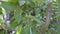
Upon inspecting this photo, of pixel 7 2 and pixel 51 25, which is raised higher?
pixel 7 2

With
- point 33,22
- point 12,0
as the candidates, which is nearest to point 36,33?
point 33,22

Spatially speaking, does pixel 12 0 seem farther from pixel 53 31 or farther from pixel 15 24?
pixel 53 31

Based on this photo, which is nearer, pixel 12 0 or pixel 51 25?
pixel 12 0

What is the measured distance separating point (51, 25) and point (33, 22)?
12 centimetres

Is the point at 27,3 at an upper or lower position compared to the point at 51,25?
upper

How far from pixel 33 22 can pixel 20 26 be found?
0.05m

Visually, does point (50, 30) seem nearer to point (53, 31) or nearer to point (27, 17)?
point (53, 31)

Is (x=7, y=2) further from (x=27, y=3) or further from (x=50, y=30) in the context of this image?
(x=50, y=30)

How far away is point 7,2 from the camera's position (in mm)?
481

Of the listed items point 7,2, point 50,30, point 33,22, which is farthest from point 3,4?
point 50,30

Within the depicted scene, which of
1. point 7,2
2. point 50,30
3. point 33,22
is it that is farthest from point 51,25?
point 7,2

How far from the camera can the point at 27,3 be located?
48 cm

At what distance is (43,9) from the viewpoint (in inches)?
22.4

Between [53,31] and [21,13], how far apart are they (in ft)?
0.64
